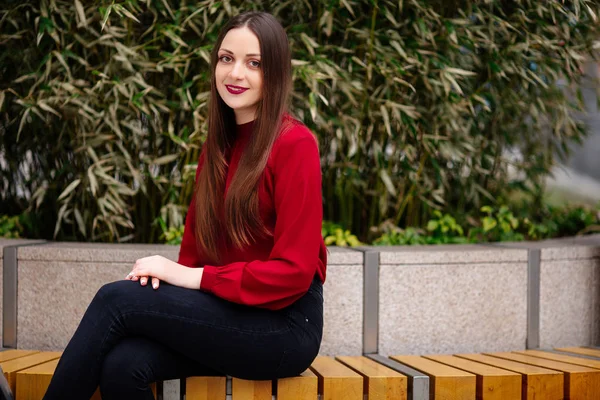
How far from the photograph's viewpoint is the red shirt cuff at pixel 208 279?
173 centimetres

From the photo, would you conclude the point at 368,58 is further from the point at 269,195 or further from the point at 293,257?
the point at 293,257

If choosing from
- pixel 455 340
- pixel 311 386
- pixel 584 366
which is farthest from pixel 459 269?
pixel 311 386

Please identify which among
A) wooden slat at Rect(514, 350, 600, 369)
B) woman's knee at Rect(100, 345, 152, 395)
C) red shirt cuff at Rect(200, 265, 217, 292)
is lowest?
wooden slat at Rect(514, 350, 600, 369)

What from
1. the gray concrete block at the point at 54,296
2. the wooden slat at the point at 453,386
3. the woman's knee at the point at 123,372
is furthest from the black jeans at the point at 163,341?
the gray concrete block at the point at 54,296

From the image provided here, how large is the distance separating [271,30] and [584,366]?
4.73 ft

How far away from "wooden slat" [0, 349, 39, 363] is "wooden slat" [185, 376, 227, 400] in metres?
0.72

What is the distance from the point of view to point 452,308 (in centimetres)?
242

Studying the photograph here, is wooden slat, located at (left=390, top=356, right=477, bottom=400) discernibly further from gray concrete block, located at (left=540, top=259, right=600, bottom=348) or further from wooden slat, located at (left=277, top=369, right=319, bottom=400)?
gray concrete block, located at (left=540, top=259, right=600, bottom=348)

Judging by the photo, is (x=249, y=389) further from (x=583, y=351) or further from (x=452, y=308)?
(x=583, y=351)

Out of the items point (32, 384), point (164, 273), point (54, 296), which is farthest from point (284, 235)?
point (54, 296)

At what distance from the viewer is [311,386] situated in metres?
1.87

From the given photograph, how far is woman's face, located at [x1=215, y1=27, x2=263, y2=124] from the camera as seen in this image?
1767mm

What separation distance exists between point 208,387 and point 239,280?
36 centimetres

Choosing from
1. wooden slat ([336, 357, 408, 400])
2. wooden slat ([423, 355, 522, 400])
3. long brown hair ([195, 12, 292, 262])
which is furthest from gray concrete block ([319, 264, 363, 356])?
long brown hair ([195, 12, 292, 262])
